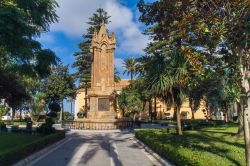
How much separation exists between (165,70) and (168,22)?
7.59m

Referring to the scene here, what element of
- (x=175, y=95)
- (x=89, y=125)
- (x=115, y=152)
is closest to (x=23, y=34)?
(x=115, y=152)

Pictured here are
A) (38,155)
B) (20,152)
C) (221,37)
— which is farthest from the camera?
(38,155)

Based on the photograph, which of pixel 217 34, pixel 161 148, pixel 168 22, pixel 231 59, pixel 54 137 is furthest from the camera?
pixel 54 137

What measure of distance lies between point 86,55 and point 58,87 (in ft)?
30.2

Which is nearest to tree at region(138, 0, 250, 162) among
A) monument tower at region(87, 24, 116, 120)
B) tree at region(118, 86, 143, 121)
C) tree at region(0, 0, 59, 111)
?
tree at region(0, 0, 59, 111)

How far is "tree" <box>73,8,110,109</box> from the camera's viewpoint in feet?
184

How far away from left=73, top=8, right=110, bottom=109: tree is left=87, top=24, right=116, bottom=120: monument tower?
68.2ft

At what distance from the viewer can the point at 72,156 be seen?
48.7ft

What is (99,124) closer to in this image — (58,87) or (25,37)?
(25,37)

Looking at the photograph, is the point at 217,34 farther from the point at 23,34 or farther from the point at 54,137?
the point at 54,137

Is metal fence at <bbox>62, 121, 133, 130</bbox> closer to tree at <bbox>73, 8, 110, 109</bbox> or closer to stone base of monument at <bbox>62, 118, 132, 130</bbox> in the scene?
stone base of monument at <bbox>62, 118, 132, 130</bbox>

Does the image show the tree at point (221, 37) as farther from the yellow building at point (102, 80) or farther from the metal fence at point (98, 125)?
the yellow building at point (102, 80)

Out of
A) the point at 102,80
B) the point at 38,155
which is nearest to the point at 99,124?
the point at 102,80

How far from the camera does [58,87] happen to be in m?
52.1
